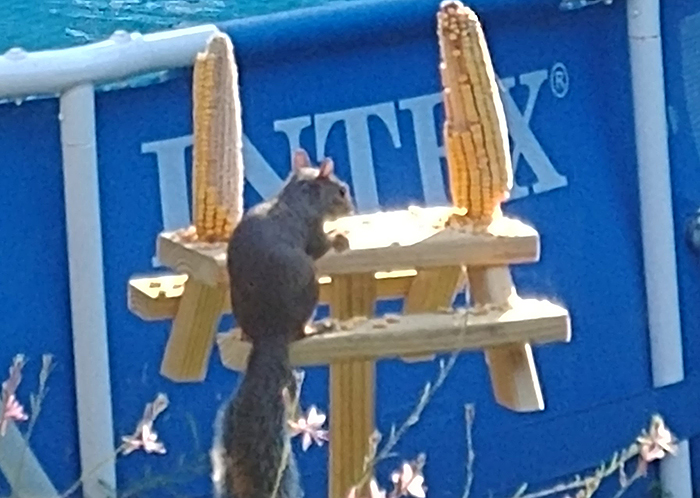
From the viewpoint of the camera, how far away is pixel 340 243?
1.62 meters

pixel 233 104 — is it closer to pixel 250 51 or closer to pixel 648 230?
pixel 250 51

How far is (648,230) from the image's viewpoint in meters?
2.71

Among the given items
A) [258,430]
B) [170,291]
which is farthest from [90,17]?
[258,430]

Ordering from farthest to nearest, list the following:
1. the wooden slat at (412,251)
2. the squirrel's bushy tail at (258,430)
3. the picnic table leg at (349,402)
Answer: the picnic table leg at (349,402), the wooden slat at (412,251), the squirrel's bushy tail at (258,430)

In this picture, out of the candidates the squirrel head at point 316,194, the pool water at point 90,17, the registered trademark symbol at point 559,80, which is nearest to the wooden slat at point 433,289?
the squirrel head at point 316,194

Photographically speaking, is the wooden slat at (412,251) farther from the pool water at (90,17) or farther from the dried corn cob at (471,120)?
the pool water at (90,17)

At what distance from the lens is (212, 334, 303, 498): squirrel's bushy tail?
1478mm

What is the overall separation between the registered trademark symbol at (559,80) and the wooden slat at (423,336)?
1097mm

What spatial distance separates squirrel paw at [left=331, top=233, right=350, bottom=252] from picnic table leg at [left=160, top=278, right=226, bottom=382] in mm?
128

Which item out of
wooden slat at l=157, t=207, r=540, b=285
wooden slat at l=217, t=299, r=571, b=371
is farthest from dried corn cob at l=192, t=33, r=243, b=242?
wooden slat at l=217, t=299, r=571, b=371

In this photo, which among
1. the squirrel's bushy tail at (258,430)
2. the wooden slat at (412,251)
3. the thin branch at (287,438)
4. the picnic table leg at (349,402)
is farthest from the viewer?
the picnic table leg at (349,402)

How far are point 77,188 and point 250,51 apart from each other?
0.33 meters

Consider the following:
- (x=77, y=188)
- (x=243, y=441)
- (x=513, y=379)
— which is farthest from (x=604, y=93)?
(x=243, y=441)

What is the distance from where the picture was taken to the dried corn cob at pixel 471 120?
162 cm
